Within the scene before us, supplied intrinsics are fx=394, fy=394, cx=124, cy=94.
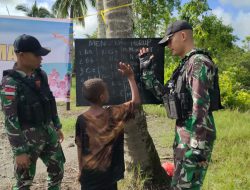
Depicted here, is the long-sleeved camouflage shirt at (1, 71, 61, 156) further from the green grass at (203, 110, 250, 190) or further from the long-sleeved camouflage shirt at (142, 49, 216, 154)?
the green grass at (203, 110, 250, 190)

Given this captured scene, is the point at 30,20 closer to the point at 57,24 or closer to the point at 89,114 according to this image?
the point at 57,24

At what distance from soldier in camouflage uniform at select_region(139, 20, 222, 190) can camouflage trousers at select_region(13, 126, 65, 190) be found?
4.00ft

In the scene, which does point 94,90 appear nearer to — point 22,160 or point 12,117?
point 12,117

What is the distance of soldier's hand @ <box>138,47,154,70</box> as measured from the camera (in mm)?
3787

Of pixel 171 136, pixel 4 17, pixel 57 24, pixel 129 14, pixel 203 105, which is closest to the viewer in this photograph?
pixel 203 105

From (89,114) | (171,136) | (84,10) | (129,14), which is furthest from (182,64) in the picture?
(84,10)

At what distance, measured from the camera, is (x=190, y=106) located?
310 centimetres

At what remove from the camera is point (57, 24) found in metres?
6.53

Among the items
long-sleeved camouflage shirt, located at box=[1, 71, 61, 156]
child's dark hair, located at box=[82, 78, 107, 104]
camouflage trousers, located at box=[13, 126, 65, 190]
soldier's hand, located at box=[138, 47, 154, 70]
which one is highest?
soldier's hand, located at box=[138, 47, 154, 70]

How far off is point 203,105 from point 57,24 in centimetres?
418

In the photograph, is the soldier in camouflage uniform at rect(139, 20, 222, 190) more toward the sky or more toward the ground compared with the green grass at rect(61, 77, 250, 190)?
more toward the sky

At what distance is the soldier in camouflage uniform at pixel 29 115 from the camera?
3.44m

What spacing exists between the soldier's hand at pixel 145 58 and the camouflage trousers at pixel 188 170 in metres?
0.95

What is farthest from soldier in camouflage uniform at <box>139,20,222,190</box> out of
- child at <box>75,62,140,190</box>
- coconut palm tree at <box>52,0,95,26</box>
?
coconut palm tree at <box>52,0,95,26</box>
